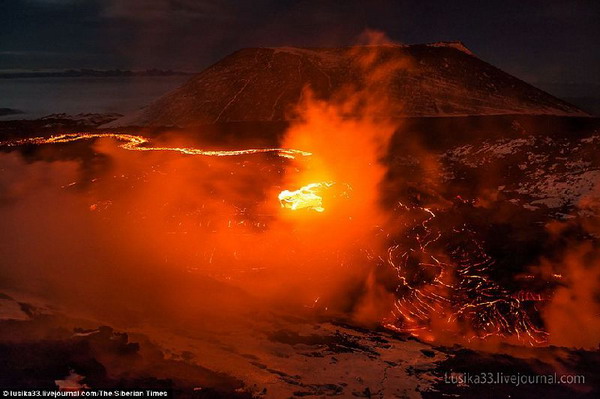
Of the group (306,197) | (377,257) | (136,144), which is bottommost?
(377,257)

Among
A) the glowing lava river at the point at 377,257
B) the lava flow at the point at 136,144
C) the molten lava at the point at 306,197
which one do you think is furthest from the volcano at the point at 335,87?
the glowing lava river at the point at 377,257

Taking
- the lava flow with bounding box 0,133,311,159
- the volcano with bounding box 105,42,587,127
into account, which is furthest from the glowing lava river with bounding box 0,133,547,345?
the volcano with bounding box 105,42,587,127

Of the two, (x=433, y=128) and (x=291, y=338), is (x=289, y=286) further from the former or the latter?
(x=433, y=128)

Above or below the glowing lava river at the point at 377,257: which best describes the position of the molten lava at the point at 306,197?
above

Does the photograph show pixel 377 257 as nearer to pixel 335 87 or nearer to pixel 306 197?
pixel 306 197

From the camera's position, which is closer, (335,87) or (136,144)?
(136,144)

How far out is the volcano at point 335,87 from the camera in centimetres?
1689

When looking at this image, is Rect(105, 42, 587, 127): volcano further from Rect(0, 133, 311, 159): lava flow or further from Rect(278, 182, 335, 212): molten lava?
Rect(278, 182, 335, 212): molten lava

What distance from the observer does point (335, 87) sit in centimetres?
1739

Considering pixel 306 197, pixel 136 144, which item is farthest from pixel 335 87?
pixel 306 197

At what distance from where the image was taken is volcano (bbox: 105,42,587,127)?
16891 mm

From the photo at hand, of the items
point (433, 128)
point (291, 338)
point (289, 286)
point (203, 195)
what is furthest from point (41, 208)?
point (433, 128)

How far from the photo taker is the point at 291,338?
5891 millimetres

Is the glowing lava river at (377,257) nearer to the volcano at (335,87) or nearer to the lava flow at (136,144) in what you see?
the lava flow at (136,144)
